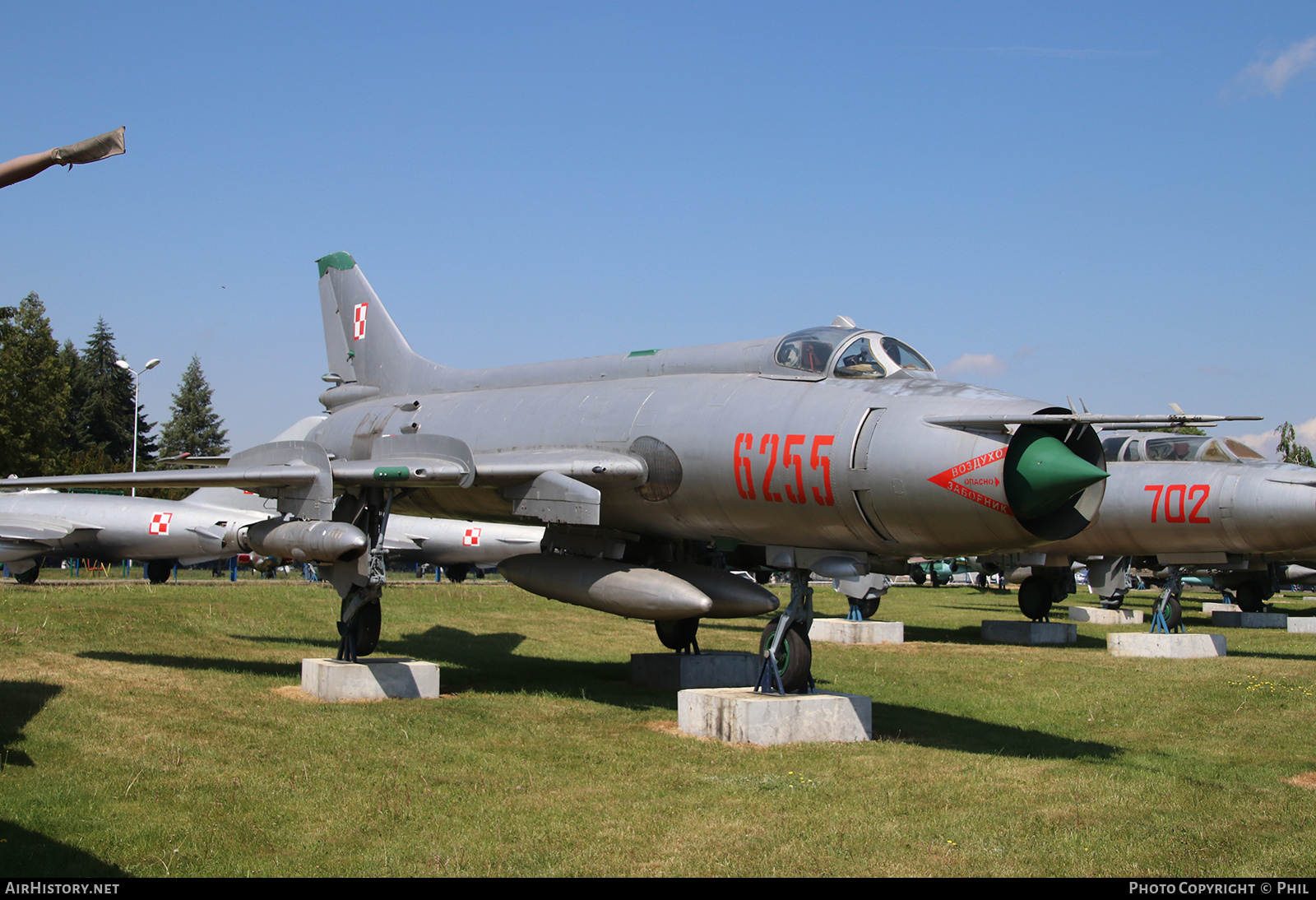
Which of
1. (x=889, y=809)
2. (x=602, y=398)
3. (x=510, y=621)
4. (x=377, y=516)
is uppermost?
(x=602, y=398)

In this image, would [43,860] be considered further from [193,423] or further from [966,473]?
[193,423]

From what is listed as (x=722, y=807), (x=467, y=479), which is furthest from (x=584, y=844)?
(x=467, y=479)

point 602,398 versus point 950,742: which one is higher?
point 602,398

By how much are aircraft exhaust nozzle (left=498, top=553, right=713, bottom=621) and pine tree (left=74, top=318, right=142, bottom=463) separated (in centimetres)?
7172

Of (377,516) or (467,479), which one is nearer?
(467,479)

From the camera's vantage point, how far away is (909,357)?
1030 cm

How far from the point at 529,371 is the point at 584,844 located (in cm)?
872

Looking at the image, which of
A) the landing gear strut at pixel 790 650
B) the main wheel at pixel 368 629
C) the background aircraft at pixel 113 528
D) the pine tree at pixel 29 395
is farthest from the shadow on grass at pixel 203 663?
the pine tree at pixel 29 395

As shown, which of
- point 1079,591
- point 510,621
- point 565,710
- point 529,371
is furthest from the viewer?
point 1079,591

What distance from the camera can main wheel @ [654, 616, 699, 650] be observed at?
14523 millimetres

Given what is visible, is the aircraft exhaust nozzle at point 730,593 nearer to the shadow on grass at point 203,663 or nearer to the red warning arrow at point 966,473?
the red warning arrow at point 966,473

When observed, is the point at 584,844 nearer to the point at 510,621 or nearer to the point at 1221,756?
the point at 1221,756

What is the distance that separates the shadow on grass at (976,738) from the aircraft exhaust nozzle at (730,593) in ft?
5.65

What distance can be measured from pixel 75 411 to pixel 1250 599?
76.1m
